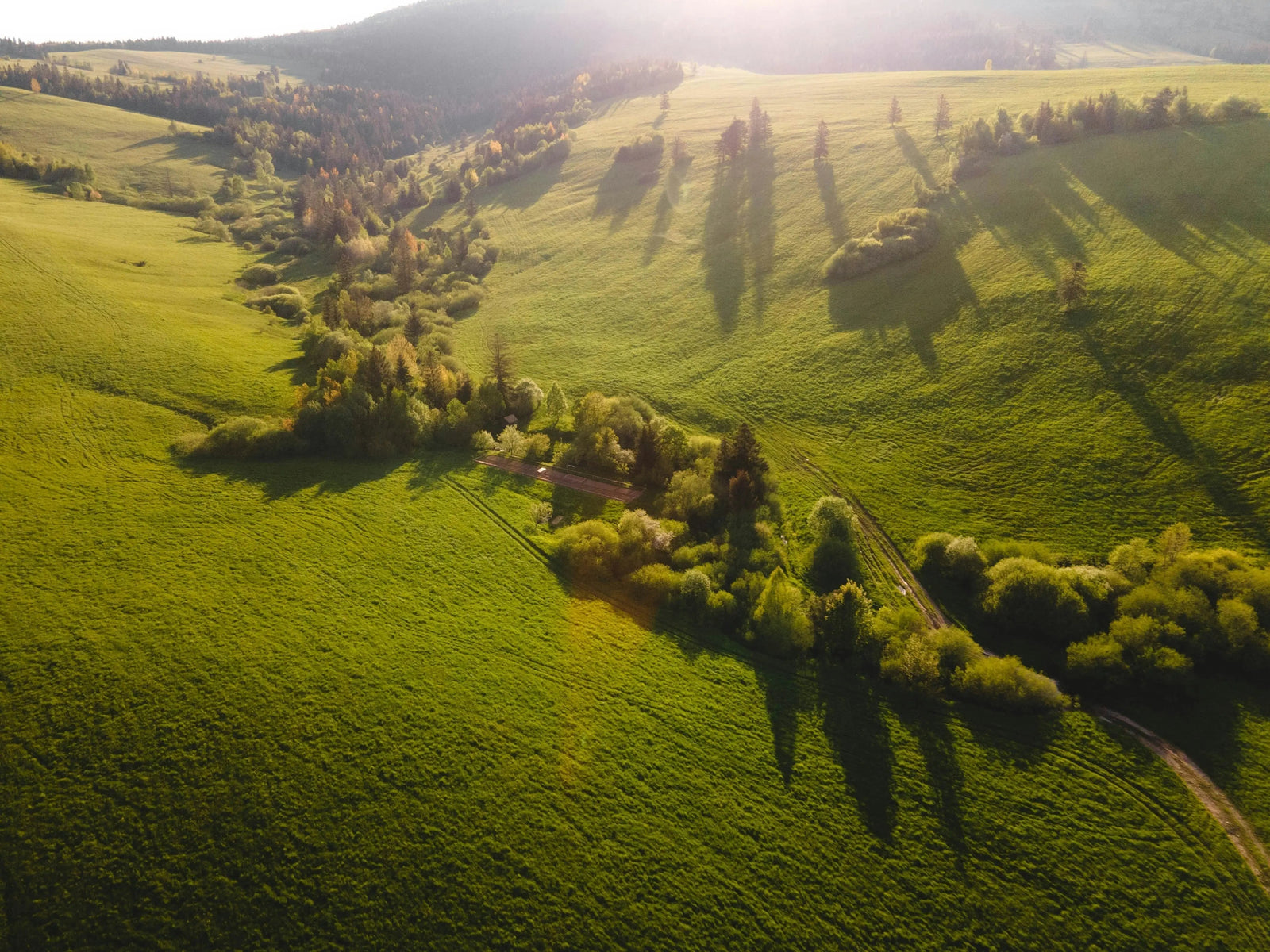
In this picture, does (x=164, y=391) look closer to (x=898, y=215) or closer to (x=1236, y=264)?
(x=898, y=215)

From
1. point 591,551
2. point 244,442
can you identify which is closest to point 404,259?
point 244,442

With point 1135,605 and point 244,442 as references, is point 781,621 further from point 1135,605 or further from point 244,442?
point 244,442

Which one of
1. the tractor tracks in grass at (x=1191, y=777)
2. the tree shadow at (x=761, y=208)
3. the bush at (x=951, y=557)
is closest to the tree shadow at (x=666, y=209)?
the tree shadow at (x=761, y=208)

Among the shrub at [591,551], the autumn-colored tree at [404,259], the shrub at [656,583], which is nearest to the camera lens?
the shrub at [656,583]

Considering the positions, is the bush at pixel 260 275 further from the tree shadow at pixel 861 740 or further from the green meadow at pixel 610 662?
the tree shadow at pixel 861 740

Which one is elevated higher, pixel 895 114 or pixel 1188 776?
pixel 895 114

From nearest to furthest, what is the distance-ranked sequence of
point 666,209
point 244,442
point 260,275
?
point 244,442, point 260,275, point 666,209

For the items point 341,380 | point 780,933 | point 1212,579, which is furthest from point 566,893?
point 341,380
